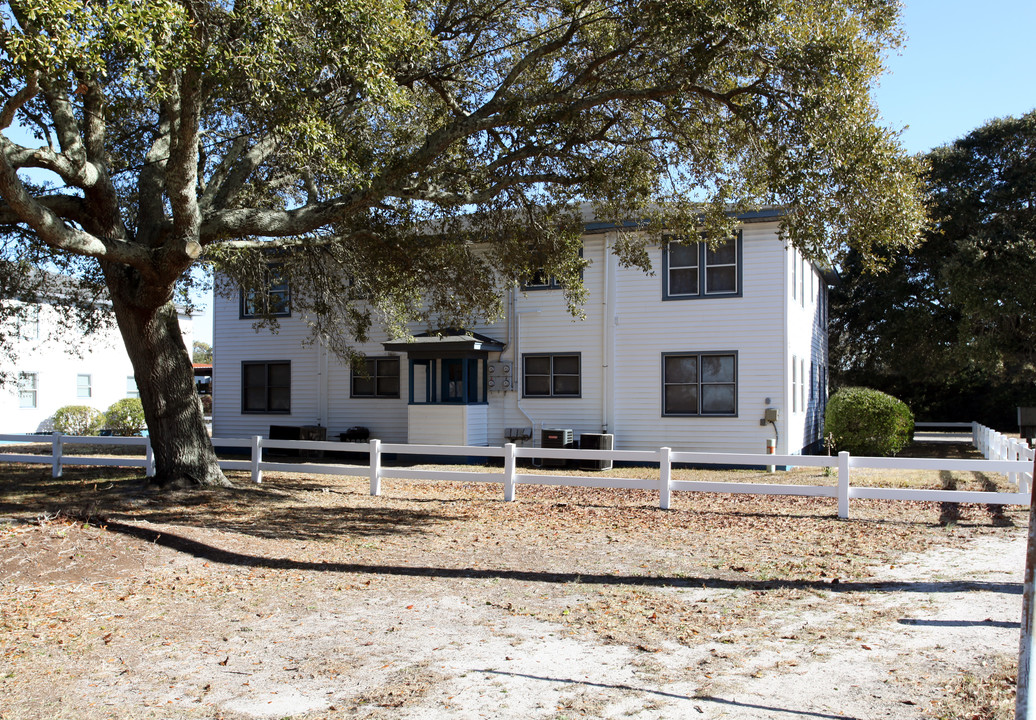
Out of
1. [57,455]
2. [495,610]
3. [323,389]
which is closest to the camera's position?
[495,610]

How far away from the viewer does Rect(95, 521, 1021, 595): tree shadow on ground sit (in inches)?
308

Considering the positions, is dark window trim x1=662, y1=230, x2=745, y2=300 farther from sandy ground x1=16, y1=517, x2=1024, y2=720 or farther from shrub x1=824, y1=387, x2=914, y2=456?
sandy ground x1=16, y1=517, x2=1024, y2=720

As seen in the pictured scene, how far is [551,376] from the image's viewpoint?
853 inches

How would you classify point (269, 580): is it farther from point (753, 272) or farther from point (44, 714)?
point (753, 272)

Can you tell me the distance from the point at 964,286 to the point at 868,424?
33.5 ft

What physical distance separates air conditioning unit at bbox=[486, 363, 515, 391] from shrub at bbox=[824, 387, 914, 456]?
8367 mm

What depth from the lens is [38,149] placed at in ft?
34.1

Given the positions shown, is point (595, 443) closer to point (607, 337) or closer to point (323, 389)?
point (607, 337)

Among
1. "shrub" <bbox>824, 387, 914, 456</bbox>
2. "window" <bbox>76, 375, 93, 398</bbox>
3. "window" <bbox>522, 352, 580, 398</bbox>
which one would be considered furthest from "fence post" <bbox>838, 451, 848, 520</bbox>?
"window" <bbox>76, 375, 93, 398</bbox>

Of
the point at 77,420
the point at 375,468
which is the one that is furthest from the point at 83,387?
the point at 375,468

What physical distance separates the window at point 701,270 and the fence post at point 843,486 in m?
8.33

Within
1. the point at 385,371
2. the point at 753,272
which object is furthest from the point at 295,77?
the point at 385,371

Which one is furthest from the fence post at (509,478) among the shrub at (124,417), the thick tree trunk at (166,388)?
the shrub at (124,417)

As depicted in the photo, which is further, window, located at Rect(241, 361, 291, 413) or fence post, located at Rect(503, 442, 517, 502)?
window, located at Rect(241, 361, 291, 413)
